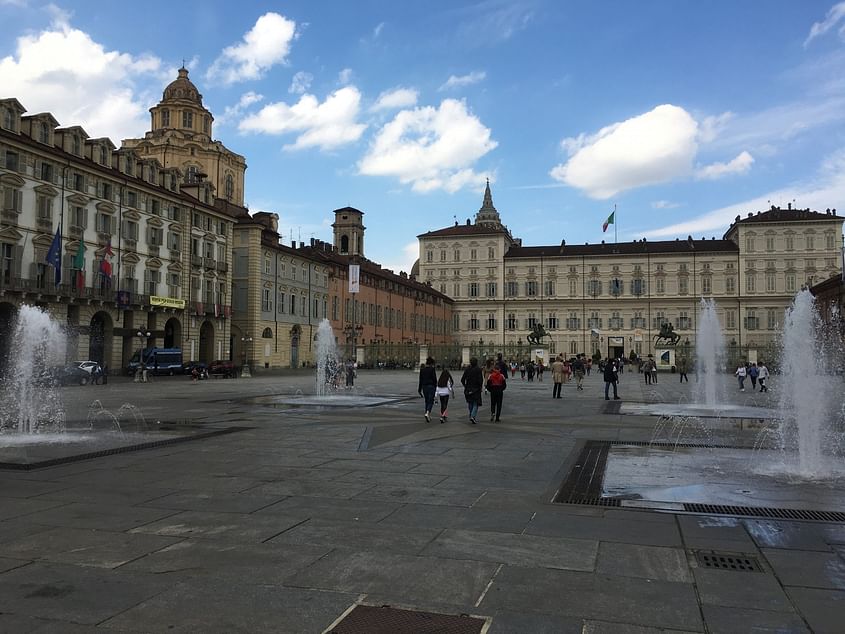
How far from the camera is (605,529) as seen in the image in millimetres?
6551

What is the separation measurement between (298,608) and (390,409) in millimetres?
16613

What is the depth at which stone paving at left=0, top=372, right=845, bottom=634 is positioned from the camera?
14.4 feet

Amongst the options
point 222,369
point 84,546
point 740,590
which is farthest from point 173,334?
point 740,590

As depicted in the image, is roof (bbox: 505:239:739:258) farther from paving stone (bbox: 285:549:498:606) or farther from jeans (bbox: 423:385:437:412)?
paving stone (bbox: 285:549:498:606)

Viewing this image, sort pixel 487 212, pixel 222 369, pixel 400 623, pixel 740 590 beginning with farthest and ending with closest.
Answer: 1. pixel 487 212
2. pixel 222 369
3. pixel 740 590
4. pixel 400 623

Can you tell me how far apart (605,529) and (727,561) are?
1230 millimetres

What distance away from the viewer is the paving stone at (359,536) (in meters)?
5.94

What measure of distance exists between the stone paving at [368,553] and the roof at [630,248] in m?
103

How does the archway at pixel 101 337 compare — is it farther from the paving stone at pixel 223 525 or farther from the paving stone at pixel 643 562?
the paving stone at pixel 643 562

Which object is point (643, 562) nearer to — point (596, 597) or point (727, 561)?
point (727, 561)

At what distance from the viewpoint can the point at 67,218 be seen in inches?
1706

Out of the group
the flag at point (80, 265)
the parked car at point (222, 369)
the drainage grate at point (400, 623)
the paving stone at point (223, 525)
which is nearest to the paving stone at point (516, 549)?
the drainage grate at point (400, 623)

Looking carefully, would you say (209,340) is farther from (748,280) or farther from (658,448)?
(748,280)

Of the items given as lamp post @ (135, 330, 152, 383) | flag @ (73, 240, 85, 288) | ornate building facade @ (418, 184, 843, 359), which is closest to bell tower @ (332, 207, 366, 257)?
ornate building facade @ (418, 184, 843, 359)
